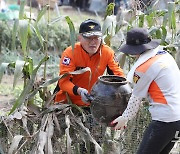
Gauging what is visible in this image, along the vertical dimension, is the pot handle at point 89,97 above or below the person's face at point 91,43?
below

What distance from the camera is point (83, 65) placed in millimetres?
4852

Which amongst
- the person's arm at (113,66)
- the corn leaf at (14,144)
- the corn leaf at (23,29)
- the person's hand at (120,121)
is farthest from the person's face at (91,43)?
the corn leaf at (14,144)

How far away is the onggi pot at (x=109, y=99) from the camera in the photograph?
4355 millimetres

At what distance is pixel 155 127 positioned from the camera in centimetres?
402

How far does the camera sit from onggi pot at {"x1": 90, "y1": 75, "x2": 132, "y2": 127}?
436cm

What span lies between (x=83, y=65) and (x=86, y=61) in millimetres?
44

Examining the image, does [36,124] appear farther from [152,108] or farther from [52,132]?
[152,108]

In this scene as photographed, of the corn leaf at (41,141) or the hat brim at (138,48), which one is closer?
the hat brim at (138,48)

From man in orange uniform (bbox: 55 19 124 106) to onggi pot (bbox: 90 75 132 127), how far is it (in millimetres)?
325

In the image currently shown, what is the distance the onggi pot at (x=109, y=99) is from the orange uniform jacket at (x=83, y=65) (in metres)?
0.43

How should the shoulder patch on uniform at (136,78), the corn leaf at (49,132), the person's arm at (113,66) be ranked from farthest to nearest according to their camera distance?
the person's arm at (113,66) < the corn leaf at (49,132) < the shoulder patch on uniform at (136,78)

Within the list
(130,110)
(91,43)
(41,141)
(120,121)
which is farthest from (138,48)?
(41,141)

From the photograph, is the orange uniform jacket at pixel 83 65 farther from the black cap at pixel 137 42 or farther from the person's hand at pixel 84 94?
the black cap at pixel 137 42

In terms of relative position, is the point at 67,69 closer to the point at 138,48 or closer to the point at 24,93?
the point at 24,93
